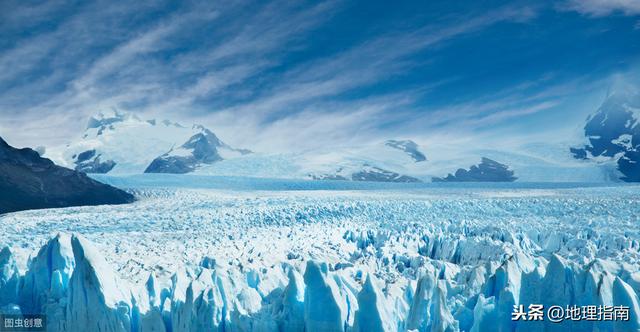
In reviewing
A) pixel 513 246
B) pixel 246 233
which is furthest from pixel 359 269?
pixel 246 233

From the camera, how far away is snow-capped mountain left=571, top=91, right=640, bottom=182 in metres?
90.4

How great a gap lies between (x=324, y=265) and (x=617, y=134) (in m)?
117

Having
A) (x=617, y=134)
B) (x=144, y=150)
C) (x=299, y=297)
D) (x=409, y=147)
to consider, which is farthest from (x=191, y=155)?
(x=299, y=297)

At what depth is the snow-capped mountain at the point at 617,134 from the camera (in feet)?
297

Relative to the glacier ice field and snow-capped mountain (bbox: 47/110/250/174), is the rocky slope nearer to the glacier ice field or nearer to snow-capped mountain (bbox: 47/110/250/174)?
the glacier ice field

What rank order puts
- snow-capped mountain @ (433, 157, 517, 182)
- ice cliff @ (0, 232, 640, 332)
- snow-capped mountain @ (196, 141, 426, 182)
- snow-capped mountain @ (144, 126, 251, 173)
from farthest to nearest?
snow-capped mountain @ (144, 126, 251, 173), snow-capped mountain @ (433, 157, 517, 182), snow-capped mountain @ (196, 141, 426, 182), ice cliff @ (0, 232, 640, 332)

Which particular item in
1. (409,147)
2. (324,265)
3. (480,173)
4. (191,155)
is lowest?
(324,265)

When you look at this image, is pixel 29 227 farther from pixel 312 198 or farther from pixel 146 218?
pixel 312 198

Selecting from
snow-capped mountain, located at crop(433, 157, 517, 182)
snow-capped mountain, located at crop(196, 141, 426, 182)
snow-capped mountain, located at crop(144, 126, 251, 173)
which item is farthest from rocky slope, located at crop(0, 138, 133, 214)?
snow-capped mountain, located at crop(144, 126, 251, 173)

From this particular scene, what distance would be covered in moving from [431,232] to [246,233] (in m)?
5.84

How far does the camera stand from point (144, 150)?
427 ft

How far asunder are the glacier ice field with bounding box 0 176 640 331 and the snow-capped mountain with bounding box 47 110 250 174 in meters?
99.4

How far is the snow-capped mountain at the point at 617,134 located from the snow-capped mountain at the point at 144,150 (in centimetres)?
8504

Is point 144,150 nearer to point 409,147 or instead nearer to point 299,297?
point 409,147
